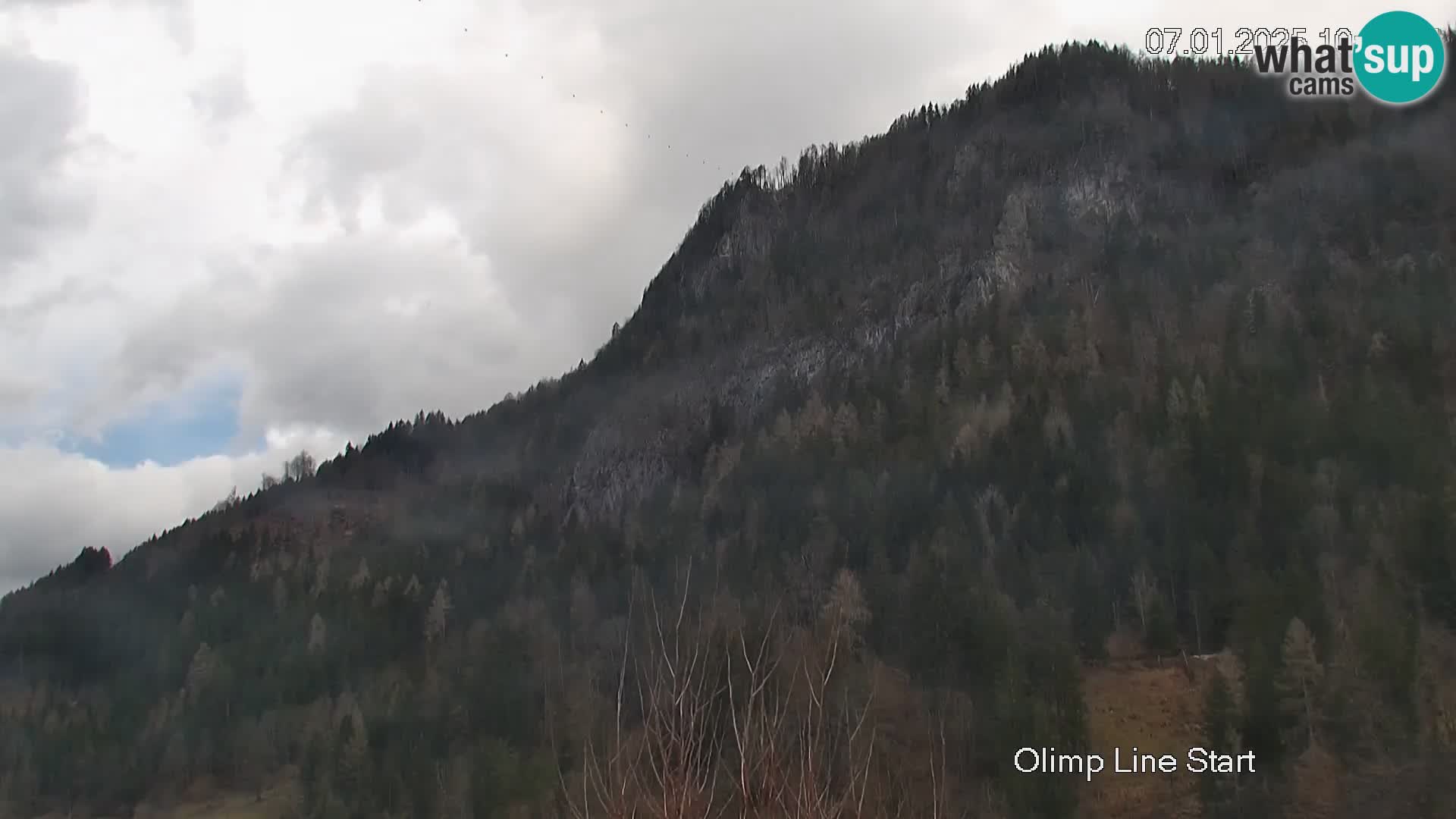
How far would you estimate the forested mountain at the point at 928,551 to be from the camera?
50750 mm

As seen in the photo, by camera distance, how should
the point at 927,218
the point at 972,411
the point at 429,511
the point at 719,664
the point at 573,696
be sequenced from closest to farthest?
the point at 719,664
the point at 573,696
the point at 972,411
the point at 429,511
the point at 927,218

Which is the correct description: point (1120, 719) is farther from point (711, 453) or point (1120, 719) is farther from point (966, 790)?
point (711, 453)


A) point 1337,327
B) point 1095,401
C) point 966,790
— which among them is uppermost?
point 1337,327

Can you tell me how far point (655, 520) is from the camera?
5310 inches

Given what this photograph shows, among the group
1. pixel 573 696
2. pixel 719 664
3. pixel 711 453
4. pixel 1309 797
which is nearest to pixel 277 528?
pixel 711 453

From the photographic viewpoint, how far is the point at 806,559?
9650 cm

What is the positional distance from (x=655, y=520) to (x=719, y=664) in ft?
388

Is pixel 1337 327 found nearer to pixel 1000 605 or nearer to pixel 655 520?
pixel 1000 605

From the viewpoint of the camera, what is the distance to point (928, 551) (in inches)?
3536

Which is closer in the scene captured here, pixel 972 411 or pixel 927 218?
pixel 972 411

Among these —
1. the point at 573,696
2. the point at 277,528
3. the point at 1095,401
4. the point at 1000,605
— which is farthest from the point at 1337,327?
the point at 277,528

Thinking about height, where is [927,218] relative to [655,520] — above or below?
above

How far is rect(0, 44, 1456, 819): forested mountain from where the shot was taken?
5075 centimetres

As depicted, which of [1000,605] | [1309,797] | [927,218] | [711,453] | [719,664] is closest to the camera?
[719,664]
